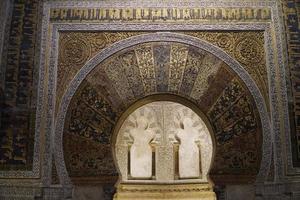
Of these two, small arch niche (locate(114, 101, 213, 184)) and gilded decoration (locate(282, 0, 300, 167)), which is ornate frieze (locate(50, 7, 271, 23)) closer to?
gilded decoration (locate(282, 0, 300, 167))

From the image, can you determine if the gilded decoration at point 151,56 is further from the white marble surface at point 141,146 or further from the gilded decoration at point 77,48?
the white marble surface at point 141,146

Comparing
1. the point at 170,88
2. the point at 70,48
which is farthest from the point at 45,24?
the point at 170,88

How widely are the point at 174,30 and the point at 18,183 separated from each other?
288 cm

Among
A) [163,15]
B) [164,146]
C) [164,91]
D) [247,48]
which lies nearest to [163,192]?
[164,146]

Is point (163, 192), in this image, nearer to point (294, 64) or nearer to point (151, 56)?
point (151, 56)

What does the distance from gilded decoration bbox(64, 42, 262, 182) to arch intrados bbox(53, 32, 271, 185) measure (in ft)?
0.19

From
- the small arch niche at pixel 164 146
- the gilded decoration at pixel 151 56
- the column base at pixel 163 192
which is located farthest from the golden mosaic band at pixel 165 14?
the column base at pixel 163 192

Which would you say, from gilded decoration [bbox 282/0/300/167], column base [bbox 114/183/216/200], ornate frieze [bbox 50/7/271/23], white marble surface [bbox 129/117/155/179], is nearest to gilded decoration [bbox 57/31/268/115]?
ornate frieze [bbox 50/7/271/23]

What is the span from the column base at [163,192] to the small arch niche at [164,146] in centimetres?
9

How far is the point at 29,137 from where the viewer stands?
5660 millimetres

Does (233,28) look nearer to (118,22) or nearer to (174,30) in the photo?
(174,30)

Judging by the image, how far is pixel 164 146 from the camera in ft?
26.7

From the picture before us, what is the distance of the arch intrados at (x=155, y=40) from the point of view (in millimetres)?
5555

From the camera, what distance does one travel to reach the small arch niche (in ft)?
26.1
